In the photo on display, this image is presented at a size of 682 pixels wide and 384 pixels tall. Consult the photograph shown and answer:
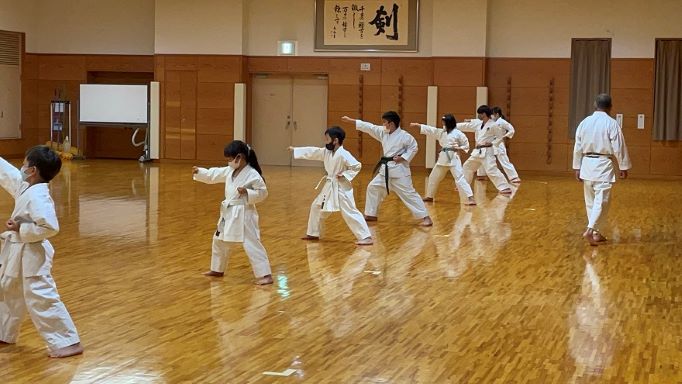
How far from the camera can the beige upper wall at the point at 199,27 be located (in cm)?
2327

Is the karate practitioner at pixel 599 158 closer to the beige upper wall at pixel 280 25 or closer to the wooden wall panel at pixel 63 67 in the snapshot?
the beige upper wall at pixel 280 25

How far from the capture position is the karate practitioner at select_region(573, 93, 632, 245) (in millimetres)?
10359

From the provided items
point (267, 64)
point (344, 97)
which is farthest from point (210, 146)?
point (344, 97)

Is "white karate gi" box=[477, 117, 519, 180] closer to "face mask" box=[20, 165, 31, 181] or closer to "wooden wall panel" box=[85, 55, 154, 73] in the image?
"wooden wall panel" box=[85, 55, 154, 73]

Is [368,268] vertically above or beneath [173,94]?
beneath

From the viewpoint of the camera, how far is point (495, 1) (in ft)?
72.8

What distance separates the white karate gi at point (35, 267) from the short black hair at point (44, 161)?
77mm

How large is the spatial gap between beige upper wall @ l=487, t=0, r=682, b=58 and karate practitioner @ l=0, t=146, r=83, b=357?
710 inches

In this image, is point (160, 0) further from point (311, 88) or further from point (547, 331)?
point (547, 331)

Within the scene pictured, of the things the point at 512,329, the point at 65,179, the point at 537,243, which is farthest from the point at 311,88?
the point at 512,329

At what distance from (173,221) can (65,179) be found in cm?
663

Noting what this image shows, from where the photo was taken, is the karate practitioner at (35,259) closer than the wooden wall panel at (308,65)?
Yes

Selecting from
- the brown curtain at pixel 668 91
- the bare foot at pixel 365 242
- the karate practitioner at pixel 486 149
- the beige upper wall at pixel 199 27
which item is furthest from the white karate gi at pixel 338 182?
the beige upper wall at pixel 199 27

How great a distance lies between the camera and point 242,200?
7.57 m
